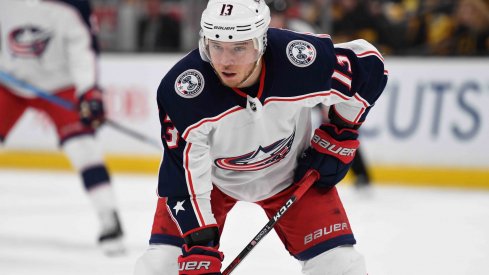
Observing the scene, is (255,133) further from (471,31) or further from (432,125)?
(471,31)

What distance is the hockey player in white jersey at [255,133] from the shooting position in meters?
1.93

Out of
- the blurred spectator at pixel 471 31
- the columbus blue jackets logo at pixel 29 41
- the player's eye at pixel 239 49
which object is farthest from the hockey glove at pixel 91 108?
the blurred spectator at pixel 471 31

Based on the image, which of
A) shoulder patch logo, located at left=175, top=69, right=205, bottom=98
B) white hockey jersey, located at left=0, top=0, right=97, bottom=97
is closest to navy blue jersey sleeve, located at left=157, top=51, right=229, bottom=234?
shoulder patch logo, located at left=175, top=69, right=205, bottom=98

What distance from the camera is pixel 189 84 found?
194 centimetres

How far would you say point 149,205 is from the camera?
184 inches

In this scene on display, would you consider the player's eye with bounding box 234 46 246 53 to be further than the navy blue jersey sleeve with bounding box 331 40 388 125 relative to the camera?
No

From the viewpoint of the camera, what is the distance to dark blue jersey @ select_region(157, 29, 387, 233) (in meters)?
1.96

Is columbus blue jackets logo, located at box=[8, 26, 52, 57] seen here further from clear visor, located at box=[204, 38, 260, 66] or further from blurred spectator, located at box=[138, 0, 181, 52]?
clear visor, located at box=[204, 38, 260, 66]

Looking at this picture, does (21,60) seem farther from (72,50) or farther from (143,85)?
(143,85)

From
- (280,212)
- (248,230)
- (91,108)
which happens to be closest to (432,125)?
(248,230)

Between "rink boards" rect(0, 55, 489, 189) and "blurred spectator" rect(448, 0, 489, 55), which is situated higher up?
"blurred spectator" rect(448, 0, 489, 55)

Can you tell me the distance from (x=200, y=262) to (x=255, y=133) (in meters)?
0.36

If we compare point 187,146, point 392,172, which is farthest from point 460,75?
point 187,146

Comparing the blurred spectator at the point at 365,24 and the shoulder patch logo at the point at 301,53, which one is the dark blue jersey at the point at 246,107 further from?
the blurred spectator at the point at 365,24
